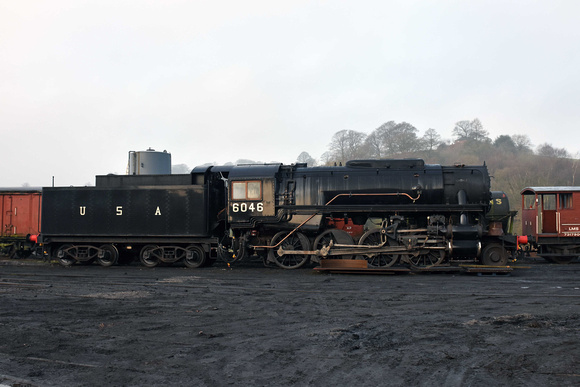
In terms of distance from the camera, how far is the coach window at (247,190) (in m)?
14.7

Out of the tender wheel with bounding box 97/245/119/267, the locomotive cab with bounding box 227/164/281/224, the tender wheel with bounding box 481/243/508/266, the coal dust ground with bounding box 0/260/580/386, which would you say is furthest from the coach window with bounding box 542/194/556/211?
the tender wheel with bounding box 97/245/119/267

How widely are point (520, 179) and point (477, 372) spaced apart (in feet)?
142

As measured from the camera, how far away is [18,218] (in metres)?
20.6

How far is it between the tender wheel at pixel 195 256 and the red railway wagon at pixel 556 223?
40.0ft

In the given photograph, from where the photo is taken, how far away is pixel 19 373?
5.06m

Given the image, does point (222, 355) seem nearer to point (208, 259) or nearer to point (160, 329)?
point (160, 329)

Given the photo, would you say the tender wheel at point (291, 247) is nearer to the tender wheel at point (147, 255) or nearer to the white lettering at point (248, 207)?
the white lettering at point (248, 207)

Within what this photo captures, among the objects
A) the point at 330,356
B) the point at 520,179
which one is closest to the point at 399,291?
the point at 330,356

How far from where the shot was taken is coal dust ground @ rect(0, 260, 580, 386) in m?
4.89

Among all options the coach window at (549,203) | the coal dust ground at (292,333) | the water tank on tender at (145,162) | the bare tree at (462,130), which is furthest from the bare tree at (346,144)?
the coal dust ground at (292,333)

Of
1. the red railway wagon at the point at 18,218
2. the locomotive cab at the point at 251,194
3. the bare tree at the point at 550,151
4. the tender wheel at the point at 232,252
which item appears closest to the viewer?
the locomotive cab at the point at 251,194

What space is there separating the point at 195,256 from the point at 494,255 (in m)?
9.43

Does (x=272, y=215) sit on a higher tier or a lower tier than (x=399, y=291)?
higher

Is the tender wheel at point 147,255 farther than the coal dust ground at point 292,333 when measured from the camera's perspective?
Yes
